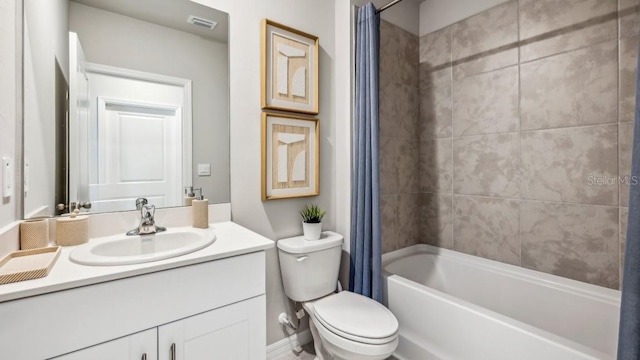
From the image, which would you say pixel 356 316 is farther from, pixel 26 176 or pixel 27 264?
pixel 26 176

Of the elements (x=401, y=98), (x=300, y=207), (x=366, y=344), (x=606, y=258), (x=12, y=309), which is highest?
(x=401, y=98)

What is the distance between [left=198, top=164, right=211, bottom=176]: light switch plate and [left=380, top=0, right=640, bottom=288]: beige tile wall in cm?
127

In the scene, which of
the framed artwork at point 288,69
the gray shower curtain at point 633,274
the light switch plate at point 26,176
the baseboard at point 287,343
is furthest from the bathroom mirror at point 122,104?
the gray shower curtain at point 633,274

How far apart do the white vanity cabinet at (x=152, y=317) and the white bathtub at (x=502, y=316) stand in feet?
3.03

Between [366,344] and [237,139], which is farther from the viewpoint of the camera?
[237,139]

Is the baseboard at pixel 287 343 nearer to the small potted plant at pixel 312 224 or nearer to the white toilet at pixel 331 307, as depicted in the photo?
the white toilet at pixel 331 307

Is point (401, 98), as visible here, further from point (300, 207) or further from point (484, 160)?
point (300, 207)

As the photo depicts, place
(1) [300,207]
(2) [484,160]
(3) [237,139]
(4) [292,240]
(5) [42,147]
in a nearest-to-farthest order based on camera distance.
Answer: (5) [42,147] → (3) [237,139] → (4) [292,240] → (1) [300,207] → (2) [484,160]

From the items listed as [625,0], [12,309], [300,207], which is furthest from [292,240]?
[625,0]

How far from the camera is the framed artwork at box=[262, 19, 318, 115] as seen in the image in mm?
1688

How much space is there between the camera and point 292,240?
5.75 ft

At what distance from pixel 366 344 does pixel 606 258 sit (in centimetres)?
144

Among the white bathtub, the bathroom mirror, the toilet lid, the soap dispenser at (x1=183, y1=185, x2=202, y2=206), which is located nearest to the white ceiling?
the bathroom mirror

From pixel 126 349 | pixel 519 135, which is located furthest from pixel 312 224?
pixel 519 135
